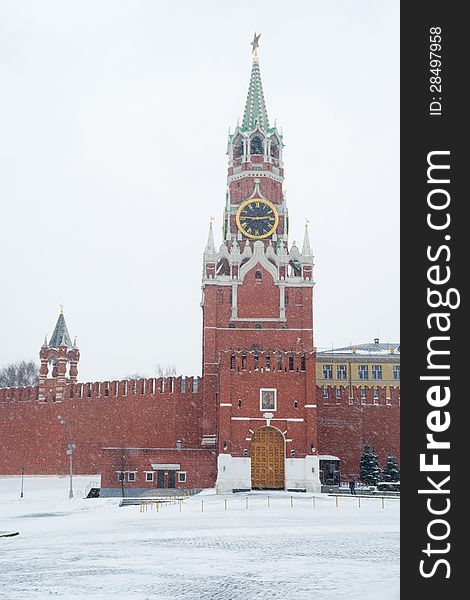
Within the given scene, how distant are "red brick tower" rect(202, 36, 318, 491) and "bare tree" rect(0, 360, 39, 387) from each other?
56597 mm

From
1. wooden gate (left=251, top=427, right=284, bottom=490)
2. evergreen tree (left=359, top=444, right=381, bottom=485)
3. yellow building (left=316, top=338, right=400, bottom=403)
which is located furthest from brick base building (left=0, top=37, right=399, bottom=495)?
yellow building (left=316, top=338, right=400, bottom=403)

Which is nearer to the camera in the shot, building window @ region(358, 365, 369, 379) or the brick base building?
the brick base building

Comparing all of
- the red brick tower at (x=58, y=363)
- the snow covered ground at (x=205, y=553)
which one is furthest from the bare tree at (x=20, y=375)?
the snow covered ground at (x=205, y=553)

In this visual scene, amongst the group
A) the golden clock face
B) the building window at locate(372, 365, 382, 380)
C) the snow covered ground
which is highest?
the golden clock face

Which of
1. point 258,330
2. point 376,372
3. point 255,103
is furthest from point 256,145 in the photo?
point 376,372

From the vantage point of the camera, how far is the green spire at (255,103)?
60.2m

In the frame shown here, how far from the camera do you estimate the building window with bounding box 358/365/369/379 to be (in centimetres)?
7819

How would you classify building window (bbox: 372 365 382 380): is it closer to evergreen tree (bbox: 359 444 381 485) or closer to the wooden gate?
evergreen tree (bbox: 359 444 381 485)

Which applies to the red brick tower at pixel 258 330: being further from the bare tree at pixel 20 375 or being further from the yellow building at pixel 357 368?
the bare tree at pixel 20 375

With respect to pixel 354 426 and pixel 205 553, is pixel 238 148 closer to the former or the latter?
pixel 354 426

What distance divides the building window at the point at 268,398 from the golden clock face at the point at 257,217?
48.7ft

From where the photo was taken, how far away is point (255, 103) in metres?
61.2

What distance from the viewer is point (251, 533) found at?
24.5m

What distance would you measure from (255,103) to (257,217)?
9.28m
